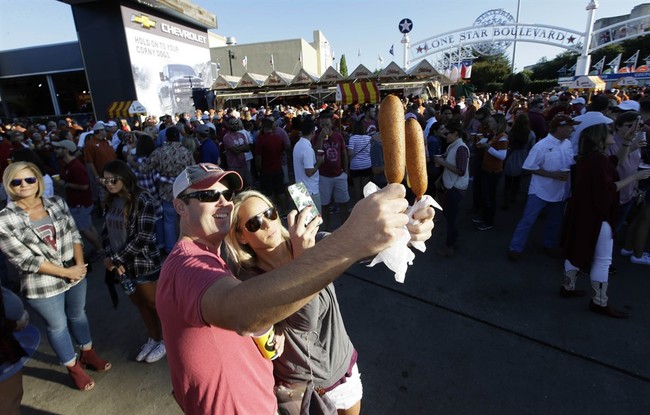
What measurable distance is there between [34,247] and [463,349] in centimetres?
359

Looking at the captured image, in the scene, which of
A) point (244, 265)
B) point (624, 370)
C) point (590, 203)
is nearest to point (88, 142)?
point (244, 265)

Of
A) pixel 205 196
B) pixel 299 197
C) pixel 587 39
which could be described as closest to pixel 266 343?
pixel 205 196

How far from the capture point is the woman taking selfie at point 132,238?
289cm

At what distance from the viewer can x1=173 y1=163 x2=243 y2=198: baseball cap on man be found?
1471 mm

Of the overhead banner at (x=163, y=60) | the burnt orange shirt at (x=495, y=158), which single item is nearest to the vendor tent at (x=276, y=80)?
the overhead banner at (x=163, y=60)

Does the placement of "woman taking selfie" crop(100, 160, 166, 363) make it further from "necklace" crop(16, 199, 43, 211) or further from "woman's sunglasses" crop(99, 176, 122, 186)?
"necklace" crop(16, 199, 43, 211)

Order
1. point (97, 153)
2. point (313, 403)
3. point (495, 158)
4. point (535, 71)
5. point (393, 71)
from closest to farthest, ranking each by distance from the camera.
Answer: point (313, 403) → point (495, 158) → point (97, 153) → point (393, 71) → point (535, 71)

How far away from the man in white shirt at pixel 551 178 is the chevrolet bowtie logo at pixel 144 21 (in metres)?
23.2

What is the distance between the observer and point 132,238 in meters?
2.90

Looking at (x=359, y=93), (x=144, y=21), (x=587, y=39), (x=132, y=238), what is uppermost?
(x=144, y=21)

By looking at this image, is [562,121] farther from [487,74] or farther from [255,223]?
[487,74]

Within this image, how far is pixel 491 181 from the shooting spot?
5609 mm

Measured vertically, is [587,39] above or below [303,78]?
above

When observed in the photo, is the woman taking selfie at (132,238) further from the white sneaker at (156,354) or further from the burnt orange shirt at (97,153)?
the burnt orange shirt at (97,153)
